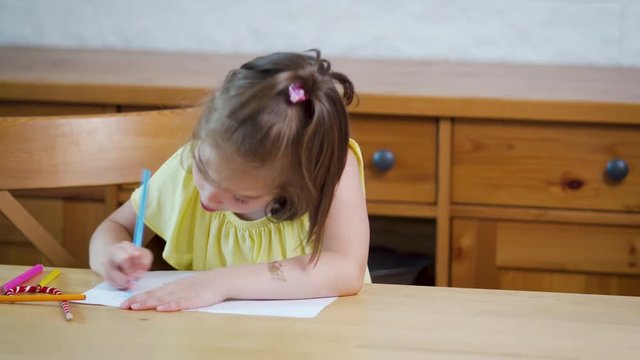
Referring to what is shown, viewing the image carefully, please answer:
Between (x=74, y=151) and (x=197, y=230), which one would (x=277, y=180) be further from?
(x=74, y=151)

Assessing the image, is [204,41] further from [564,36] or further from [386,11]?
[564,36]

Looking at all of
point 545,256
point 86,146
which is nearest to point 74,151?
point 86,146

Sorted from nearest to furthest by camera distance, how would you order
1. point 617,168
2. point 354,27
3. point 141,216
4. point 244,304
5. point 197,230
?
1. point 244,304
2. point 141,216
3. point 197,230
4. point 617,168
5. point 354,27

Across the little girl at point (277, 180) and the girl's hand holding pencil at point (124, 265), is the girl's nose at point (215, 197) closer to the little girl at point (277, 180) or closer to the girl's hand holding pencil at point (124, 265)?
the little girl at point (277, 180)

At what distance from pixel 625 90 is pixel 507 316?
1.07m

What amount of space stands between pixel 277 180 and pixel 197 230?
365 millimetres

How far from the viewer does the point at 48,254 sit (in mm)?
1572

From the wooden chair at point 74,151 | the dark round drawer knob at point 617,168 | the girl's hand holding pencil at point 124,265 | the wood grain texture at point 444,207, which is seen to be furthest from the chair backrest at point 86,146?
the dark round drawer knob at point 617,168

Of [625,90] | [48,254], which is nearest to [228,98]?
[48,254]

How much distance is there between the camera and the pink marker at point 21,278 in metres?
1.24

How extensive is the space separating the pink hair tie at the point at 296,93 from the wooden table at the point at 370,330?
234 millimetres

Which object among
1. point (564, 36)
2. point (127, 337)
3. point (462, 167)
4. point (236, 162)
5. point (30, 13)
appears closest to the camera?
point (127, 337)

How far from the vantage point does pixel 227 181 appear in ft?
3.98

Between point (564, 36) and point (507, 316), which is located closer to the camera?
point (507, 316)
